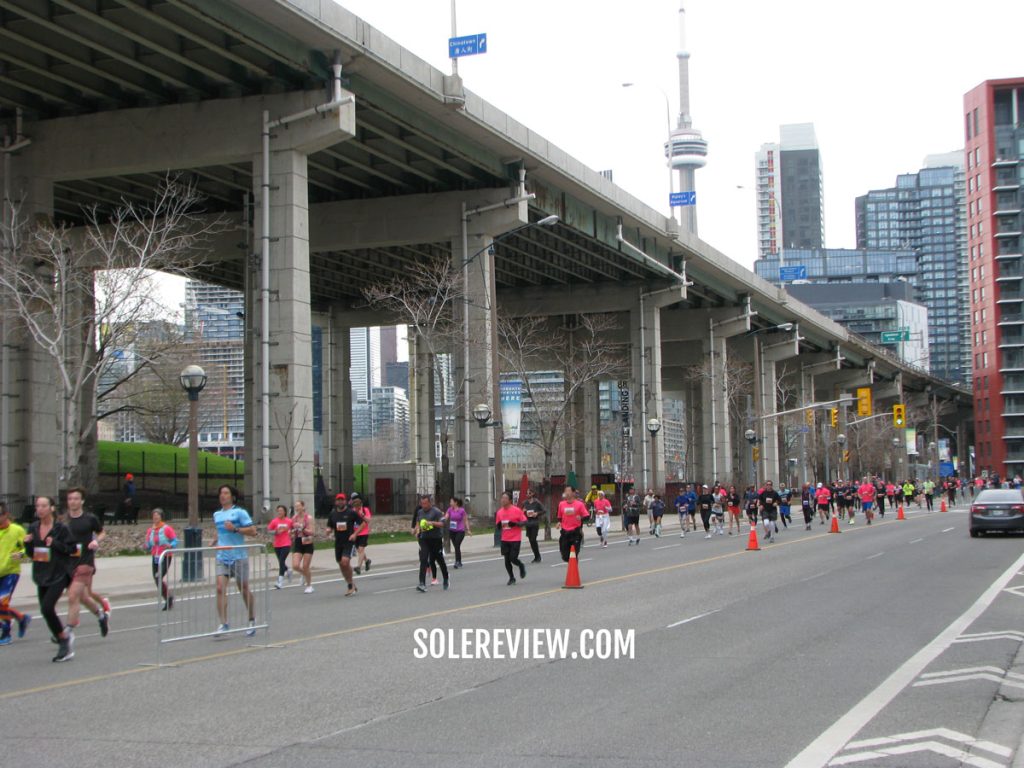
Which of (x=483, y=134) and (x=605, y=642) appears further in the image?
(x=483, y=134)

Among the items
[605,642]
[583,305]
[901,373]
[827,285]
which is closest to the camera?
[605,642]

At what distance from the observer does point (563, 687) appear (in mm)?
10555

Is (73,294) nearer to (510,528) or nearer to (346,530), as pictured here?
(346,530)

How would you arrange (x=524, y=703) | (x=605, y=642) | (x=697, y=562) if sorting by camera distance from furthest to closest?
(x=697, y=562) → (x=605, y=642) → (x=524, y=703)

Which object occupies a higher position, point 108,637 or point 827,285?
point 827,285

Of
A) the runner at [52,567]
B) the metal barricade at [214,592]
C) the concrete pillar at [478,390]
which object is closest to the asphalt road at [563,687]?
the metal barricade at [214,592]

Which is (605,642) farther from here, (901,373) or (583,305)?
(901,373)

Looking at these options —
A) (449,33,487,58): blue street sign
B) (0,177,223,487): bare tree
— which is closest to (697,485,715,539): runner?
(449,33,487,58): blue street sign

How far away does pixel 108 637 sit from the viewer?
15.3m

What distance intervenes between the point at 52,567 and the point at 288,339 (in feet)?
70.2

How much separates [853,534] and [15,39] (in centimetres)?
2979

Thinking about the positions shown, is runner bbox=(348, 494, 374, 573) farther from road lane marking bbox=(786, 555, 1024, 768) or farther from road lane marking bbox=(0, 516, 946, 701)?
road lane marking bbox=(786, 555, 1024, 768)

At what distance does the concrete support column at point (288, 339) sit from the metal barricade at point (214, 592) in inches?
759

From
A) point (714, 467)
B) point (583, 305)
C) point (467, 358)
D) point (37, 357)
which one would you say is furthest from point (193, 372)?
point (714, 467)
